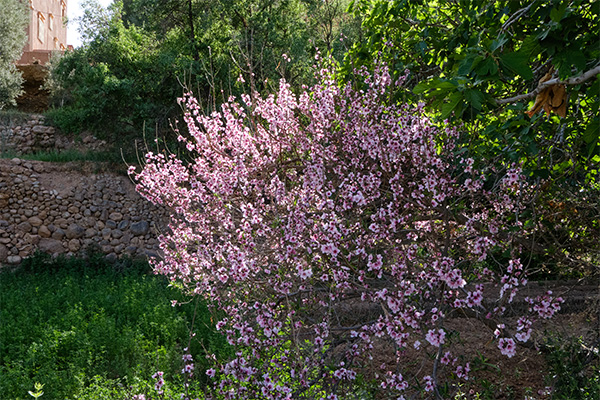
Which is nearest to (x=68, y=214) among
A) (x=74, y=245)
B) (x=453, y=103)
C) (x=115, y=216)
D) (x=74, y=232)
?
(x=74, y=232)

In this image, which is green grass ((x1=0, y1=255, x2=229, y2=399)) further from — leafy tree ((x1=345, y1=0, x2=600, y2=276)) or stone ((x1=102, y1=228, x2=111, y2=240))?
stone ((x1=102, y1=228, x2=111, y2=240))

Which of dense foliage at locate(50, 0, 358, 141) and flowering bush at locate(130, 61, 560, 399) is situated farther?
dense foliage at locate(50, 0, 358, 141)

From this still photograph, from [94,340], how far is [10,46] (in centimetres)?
1917

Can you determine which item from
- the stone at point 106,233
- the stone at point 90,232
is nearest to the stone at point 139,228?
the stone at point 106,233

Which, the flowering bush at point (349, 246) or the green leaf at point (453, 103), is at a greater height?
the green leaf at point (453, 103)

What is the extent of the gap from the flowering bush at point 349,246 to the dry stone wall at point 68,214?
815 cm

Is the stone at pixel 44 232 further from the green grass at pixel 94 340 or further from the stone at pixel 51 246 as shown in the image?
the green grass at pixel 94 340

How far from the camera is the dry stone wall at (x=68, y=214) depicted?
38.0 ft

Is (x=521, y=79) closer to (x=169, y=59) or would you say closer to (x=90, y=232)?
(x=169, y=59)

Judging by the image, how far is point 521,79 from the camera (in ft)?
12.5

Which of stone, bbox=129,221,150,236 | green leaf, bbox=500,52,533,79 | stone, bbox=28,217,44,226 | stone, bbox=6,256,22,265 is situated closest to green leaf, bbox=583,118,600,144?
green leaf, bbox=500,52,533,79

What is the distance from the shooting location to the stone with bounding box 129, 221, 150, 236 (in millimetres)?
12055

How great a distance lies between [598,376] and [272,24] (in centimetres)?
1139

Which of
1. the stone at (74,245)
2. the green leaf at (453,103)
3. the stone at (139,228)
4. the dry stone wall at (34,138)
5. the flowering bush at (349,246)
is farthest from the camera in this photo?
the dry stone wall at (34,138)
